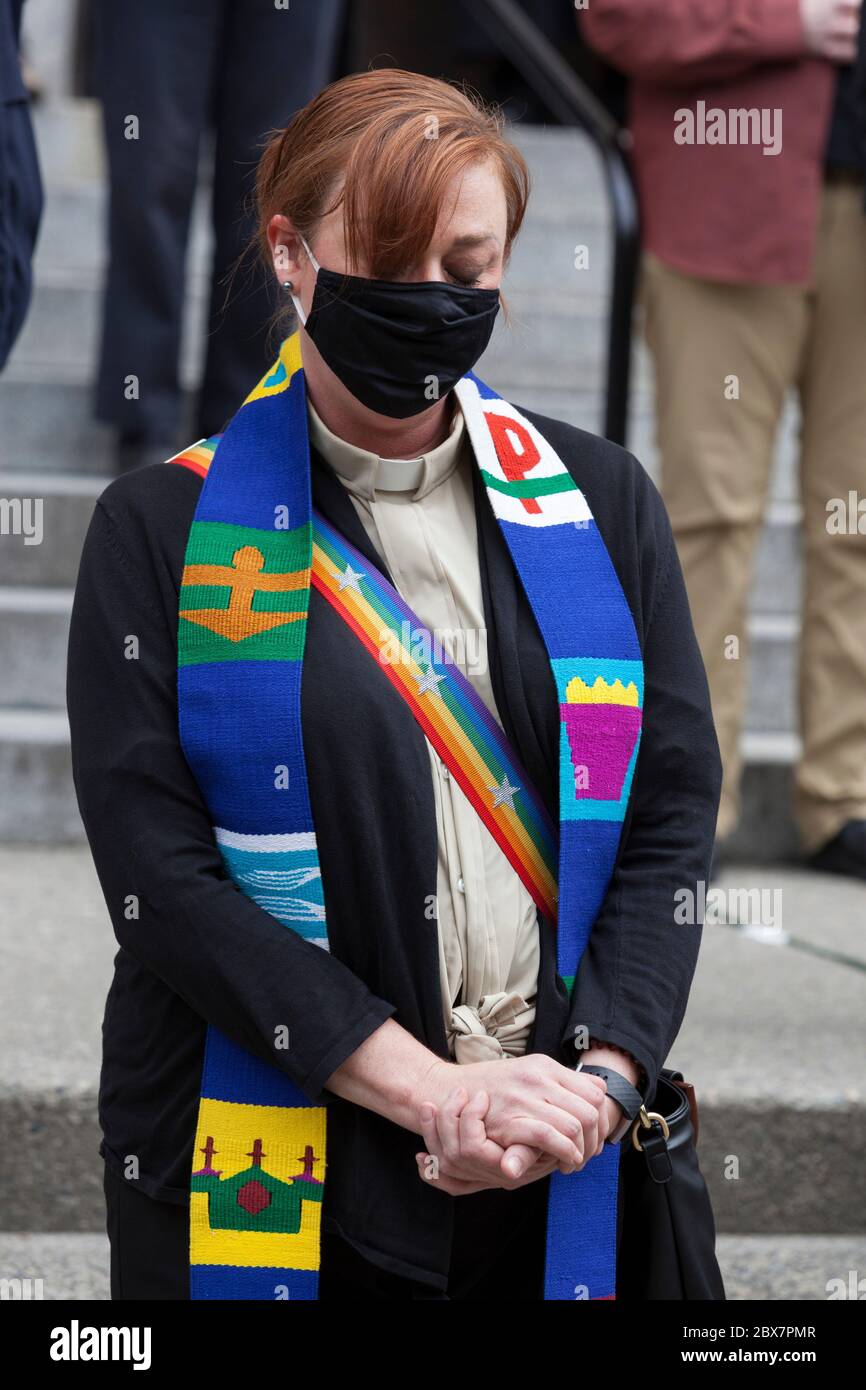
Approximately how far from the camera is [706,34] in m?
3.54

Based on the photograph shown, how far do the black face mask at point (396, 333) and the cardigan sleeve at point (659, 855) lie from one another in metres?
0.29

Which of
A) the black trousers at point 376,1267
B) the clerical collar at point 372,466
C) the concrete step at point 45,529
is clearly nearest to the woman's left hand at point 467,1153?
the black trousers at point 376,1267

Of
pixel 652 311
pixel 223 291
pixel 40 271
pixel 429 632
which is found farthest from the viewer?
pixel 40 271

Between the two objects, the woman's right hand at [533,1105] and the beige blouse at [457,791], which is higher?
the beige blouse at [457,791]

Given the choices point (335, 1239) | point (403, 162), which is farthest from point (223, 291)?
point (335, 1239)

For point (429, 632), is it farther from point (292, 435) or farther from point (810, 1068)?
point (810, 1068)

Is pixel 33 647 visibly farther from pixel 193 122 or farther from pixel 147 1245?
pixel 147 1245

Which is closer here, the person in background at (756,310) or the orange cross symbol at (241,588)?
the orange cross symbol at (241,588)

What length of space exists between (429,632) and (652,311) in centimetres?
215

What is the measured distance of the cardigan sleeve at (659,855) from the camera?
183 centimetres

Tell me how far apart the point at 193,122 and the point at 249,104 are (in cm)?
14

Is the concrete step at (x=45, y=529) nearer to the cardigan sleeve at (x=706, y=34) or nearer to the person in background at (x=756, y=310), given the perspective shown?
the person in background at (x=756, y=310)

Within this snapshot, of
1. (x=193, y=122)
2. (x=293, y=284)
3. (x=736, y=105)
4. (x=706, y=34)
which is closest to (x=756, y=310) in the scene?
(x=736, y=105)

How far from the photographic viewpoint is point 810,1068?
2.94m
